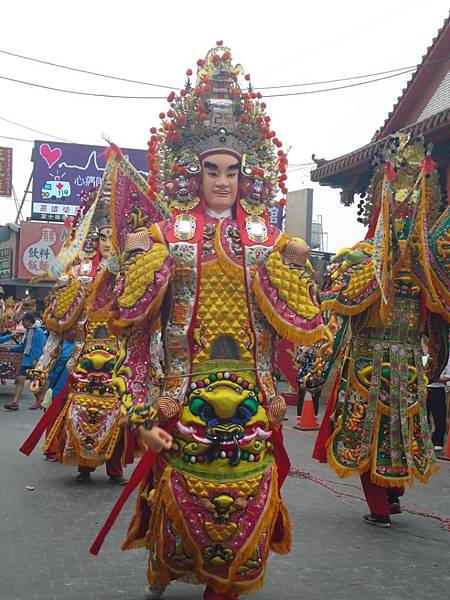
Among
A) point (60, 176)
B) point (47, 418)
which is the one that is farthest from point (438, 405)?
point (60, 176)

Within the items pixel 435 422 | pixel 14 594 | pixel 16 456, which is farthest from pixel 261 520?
pixel 435 422

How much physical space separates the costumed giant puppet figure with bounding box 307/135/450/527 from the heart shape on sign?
22946 millimetres

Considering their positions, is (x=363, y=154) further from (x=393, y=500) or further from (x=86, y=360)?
(x=393, y=500)

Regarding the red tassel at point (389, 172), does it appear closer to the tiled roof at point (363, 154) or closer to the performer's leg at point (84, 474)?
the tiled roof at point (363, 154)

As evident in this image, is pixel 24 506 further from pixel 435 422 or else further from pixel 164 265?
pixel 435 422

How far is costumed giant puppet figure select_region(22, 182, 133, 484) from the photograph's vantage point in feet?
20.8

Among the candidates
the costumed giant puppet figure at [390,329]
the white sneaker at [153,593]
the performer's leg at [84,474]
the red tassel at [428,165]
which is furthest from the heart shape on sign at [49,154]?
the white sneaker at [153,593]

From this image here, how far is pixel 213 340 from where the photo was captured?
3299 mm

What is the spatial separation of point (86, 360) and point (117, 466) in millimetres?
1037

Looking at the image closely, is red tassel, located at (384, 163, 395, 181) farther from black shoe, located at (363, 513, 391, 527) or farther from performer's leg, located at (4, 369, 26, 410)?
performer's leg, located at (4, 369, 26, 410)

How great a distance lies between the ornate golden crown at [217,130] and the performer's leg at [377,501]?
8.31ft

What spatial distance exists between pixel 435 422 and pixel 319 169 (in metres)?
4.69

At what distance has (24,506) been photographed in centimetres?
573

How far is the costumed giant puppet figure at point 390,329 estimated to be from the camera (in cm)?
505
